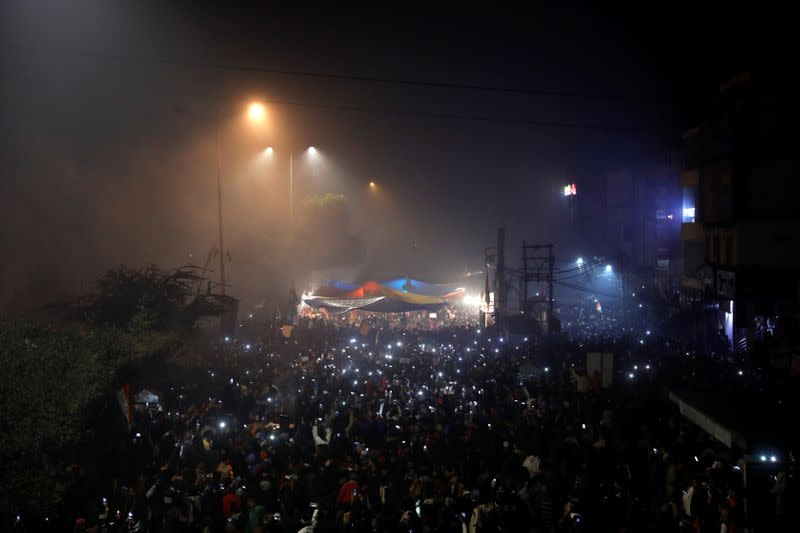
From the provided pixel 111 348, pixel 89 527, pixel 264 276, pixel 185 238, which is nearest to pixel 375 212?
pixel 264 276

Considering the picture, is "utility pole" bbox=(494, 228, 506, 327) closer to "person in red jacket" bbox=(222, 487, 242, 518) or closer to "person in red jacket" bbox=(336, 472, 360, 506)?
"person in red jacket" bbox=(336, 472, 360, 506)

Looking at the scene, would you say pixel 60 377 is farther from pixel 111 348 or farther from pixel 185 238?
pixel 185 238

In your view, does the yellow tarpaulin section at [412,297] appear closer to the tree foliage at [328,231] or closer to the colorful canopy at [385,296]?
the colorful canopy at [385,296]

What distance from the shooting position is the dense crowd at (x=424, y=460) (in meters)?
7.70

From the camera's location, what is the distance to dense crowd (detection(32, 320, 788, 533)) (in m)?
7.70

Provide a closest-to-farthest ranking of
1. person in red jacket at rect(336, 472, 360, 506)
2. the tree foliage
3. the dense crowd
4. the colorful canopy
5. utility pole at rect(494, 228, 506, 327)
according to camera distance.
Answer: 1. the dense crowd
2. person in red jacket at rect(336, 472, 360, 506)
3. utility pole at rect(494, 228, 506, 327)
4. the colorful canopy
5. the tree foliage

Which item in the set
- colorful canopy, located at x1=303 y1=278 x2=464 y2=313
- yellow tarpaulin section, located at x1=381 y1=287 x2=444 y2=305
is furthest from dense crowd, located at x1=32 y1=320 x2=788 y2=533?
yellow tarpaulin section, located at x1=381 y1=287 x2=444 y2=305

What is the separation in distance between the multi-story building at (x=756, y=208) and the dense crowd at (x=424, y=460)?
30.4 feet

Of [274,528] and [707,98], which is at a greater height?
[707,98]

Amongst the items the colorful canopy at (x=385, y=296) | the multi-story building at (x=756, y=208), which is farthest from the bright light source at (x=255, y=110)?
the multi-story building at (x=756, y=208)

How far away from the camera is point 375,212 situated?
62.0 meters

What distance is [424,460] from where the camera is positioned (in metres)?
9.66

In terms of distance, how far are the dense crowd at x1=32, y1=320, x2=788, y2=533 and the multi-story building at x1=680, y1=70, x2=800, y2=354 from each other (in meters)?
9.27

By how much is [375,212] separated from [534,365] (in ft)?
155
